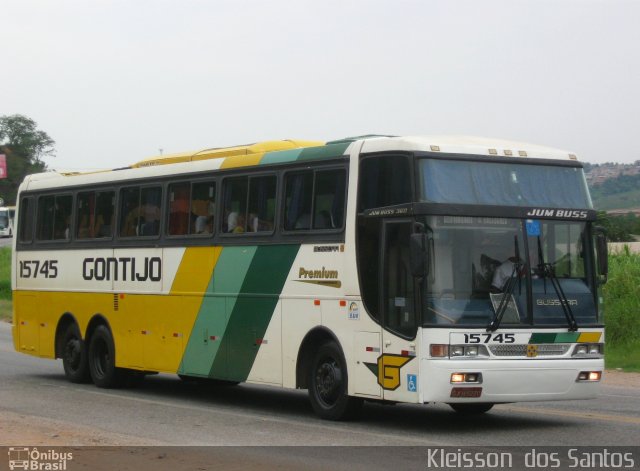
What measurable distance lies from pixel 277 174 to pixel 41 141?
13983cm

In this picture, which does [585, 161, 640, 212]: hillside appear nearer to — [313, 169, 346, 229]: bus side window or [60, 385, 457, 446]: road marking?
[60, 385, 457, 446]: road marking

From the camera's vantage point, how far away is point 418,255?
1309cm

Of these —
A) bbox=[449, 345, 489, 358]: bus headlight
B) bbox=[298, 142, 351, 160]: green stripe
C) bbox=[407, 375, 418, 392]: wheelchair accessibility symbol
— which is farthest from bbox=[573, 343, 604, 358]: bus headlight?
bbox=[298, 142, 351, 160]: green stripe

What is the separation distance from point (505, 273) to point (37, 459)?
5.41 m

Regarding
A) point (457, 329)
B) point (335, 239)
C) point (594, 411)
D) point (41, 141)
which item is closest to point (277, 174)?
point (335, 239)

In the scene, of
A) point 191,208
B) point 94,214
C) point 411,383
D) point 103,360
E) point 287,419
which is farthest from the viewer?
point 94,214

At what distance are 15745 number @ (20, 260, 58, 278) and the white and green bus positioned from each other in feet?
10.0

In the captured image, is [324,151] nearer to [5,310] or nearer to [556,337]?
[556,337]

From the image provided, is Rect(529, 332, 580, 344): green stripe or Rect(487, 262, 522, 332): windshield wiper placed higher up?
Rect(487, 262, 522, 332): windshield wiper

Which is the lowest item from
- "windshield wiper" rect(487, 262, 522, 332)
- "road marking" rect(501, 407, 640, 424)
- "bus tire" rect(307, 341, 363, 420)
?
"road marking" rect(501, 407, 640, 424)

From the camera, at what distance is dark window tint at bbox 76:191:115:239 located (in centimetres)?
2009

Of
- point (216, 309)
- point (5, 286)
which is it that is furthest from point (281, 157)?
point (5, 286)

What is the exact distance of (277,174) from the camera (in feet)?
52.6

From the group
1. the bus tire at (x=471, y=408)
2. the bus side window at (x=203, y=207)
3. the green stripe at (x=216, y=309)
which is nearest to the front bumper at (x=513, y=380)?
the bus tire at (x=471, y=408)
